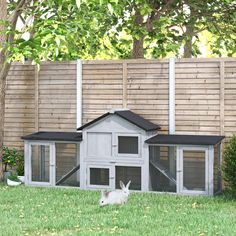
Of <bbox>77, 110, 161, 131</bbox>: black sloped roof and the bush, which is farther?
<bbox>77, 110, 161, 131</bbox>: black sloped roof

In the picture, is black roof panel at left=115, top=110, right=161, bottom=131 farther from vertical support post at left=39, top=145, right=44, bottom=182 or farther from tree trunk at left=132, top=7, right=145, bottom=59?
Result: tree trunk at left=132, top=7, right=145, bottom=59

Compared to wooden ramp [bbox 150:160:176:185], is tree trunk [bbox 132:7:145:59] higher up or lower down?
higher up

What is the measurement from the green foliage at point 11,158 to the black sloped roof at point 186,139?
9.91 feet

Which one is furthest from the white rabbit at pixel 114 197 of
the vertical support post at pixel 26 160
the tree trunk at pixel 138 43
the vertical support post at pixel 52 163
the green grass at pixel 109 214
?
the tree trunk at pixel 138 43

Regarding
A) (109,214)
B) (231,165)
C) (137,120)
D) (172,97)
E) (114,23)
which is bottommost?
(109,214)

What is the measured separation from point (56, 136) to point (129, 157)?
156 cm

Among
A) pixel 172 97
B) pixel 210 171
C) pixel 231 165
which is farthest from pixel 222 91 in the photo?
pixel 231 165

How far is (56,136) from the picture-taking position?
12.2 meters

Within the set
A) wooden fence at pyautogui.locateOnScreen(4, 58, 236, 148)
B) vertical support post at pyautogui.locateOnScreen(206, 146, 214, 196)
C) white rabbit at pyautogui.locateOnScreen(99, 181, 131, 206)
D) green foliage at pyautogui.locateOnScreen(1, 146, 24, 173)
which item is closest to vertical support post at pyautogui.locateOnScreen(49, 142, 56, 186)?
wooden fence at pyautogui.locateOnScreen(4, 58, 236, 148)

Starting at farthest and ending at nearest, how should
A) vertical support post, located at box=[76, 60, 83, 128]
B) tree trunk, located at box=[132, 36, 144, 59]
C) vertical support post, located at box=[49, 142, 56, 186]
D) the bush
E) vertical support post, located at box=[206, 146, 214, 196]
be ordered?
1. tree trunk, located at box=[132, 36, 144, 59]
2. vertical support post, located at box=[76, 60, 83, 128]
3. vertical support post, located at box=[49, 142, 56, 186]
4. vertical support post, located at box=[206, 146, 214, 196]
5. the bush

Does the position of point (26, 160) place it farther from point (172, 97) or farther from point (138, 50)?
point (138, 50)

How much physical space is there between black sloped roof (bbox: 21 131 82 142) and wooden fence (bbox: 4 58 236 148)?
0.34 metres

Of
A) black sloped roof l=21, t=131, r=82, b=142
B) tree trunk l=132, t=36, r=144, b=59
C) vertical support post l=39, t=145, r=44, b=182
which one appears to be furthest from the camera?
tree trunk l=132, t=36, r=144, b=59

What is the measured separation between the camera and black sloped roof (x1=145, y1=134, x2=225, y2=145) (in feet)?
35.9
